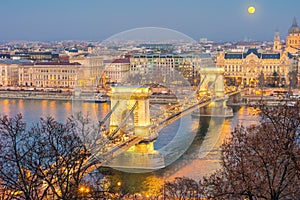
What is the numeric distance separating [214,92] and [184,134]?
4236mm

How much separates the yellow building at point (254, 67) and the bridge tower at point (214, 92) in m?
4.65

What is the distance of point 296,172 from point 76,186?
1.07 meters

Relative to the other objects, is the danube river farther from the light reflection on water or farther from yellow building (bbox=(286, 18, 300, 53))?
yellow building (bbox=(286, 18, 300, 53))

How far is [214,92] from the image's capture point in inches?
528

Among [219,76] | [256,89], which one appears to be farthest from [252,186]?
[256,89]

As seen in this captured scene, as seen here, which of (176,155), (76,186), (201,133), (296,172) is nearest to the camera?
(296,172)

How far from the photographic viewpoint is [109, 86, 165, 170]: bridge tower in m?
6.55

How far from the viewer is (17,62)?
20.3m

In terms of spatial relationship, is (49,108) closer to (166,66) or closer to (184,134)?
(184,134)

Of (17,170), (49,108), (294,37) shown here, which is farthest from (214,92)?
(294,37)

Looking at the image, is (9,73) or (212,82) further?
(9,73)

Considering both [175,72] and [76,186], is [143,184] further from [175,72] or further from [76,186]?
[175,72]

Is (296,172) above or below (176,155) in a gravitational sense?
above

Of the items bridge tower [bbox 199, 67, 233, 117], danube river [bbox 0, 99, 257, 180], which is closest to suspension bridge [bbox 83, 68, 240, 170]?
danube river [bbox 0, 99, 257, 180]
